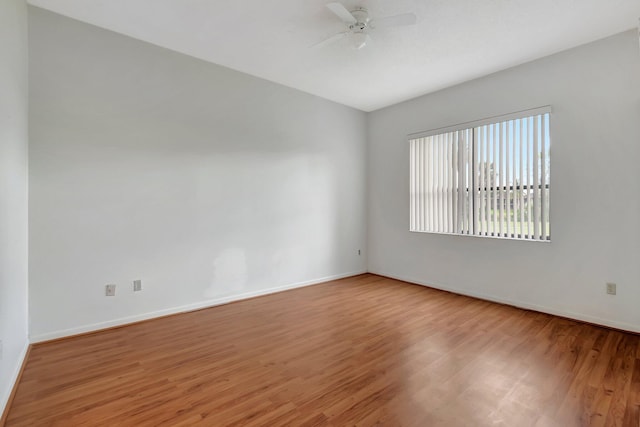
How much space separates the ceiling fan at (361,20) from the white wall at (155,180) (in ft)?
5.79

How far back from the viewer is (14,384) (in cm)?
201

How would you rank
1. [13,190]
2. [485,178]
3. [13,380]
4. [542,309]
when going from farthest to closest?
[485,178], [542,309], [13,190], [13,380]

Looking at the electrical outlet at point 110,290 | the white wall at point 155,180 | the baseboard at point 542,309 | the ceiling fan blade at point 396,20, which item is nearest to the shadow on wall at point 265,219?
the white wall at point 155,180

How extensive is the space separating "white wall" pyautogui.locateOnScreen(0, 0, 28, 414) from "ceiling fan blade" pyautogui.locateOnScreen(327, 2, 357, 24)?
2.16 metres

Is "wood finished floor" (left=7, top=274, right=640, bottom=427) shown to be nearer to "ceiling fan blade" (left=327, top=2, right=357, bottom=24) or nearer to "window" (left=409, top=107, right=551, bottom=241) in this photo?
"window" (left=409, top=107, right=551, bottom=241)

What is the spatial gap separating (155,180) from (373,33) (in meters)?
2.78

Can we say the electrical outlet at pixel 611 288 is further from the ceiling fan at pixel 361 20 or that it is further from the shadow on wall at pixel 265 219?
the shadow on wall at pixel 265 219

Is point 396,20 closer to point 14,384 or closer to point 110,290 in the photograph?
point 110,290

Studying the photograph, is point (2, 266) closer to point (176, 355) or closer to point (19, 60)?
point (176, 355)

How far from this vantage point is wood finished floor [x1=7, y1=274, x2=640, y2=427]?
1.74 m

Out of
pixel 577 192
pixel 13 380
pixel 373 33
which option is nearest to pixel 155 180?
pixel 13 380

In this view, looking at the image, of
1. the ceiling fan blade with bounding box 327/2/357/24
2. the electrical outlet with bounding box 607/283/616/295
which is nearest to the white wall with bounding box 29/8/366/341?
the ceiling fan blade with bounding box 327/2/357/24

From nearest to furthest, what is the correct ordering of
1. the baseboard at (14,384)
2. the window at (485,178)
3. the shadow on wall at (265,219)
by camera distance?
the baseboard at (14,384)
the window at (485,178)
the shadow on wall at (265,219)

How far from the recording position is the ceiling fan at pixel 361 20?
237 centimetres
